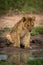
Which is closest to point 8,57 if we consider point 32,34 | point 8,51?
point 8,51

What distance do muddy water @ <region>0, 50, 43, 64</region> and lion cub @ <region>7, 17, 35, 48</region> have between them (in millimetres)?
677

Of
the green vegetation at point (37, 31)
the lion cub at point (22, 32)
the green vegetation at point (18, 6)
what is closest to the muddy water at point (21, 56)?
the lion cub at point (22, 32)

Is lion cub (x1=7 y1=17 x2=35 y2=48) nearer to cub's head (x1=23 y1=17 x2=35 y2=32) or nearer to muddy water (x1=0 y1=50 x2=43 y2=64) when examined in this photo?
cub's head (x1=23 y1=17 x2=35 y2=32)

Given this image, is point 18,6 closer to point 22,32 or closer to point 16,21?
point 16,21

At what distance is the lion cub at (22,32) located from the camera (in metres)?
11.2

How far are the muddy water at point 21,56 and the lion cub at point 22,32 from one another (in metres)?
0.68

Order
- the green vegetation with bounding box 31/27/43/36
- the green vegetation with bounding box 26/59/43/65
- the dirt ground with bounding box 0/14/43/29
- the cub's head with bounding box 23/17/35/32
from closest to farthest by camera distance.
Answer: the green vegetation with bounding box 26/59/43/65 < the cub's head with bounding box 23/17/35/32 < the green vegetation with bounding box 31/27/43/36 < the dirt ground with bounding box 0/14/43/29

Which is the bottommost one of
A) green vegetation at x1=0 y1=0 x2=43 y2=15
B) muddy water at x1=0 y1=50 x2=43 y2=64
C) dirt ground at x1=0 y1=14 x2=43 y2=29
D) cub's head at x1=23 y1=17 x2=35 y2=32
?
muddy water at x1=0 y1=50 x2=43 y2=64

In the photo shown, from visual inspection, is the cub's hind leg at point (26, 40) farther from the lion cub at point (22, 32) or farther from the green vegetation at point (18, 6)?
the green vegetation at point (18, 6)

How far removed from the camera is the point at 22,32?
11336 millimetres

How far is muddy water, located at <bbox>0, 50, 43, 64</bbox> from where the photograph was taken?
31.4ft

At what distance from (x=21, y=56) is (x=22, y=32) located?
4.37ft

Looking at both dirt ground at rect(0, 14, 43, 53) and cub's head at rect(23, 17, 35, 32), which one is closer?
cub's head at rect(23, 17, 35, 32)

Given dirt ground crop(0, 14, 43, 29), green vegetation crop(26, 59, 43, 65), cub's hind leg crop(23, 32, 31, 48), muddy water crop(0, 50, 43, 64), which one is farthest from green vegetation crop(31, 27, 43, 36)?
green vegetation crop(26, 59, 43, 65)
